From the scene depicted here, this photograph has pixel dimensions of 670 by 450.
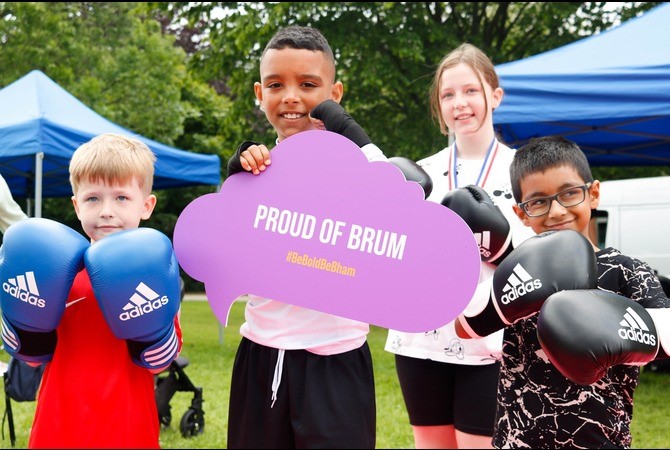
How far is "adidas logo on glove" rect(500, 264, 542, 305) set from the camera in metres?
1.58

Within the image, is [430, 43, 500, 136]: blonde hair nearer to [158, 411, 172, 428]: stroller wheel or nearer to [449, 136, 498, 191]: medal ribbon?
[449, 136, 498, 191]: medal ribbon

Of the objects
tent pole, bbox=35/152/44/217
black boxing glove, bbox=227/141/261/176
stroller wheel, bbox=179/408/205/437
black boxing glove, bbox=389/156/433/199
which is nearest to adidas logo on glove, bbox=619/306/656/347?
black boxing glove, bbox=389/156/433/199

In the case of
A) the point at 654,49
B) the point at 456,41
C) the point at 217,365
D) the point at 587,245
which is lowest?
the point at 217,365

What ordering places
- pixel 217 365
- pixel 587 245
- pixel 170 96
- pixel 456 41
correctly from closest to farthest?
pixel 587 245 < pixel 217 365 < pixel 456 41 < pixel 170 96

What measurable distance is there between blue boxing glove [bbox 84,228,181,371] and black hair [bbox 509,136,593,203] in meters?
0.94

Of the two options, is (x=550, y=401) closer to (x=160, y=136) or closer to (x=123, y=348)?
(x=123, y=348)

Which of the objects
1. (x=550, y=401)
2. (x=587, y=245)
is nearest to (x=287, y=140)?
(x=587, y=245)

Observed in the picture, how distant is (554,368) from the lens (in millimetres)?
1789

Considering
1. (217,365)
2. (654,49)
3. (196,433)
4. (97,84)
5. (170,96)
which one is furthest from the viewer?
(170,96)

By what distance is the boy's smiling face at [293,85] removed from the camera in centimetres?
197

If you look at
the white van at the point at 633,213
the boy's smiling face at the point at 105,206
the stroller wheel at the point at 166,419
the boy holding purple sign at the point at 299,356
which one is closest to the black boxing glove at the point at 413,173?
the boy holding purple sign at the point at 299,356

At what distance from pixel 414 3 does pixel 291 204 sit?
369 inches

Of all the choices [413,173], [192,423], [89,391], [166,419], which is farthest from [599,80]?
[166,419]

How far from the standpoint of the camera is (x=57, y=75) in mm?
11133
